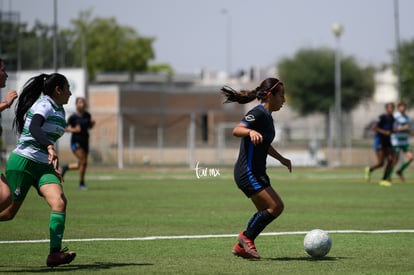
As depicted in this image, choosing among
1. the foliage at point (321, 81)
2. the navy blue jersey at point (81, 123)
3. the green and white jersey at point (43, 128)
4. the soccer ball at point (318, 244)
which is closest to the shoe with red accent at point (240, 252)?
the soccer ball at point (318, 244)

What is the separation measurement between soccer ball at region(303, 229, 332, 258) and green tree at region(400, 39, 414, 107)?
71382 mm

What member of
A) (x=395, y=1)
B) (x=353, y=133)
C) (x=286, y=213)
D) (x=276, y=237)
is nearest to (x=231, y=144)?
(x=353, y=133)

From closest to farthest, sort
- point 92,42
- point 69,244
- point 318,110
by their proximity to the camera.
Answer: point 69,244
point 318,110
point 92,42

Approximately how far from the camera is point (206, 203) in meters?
21.0

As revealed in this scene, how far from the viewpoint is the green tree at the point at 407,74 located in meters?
83.4

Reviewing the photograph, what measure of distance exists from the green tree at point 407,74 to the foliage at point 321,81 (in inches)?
212

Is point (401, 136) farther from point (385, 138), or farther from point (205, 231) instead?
point (205, 231)

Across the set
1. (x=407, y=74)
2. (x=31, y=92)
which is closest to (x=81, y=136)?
(x=31, y=92)

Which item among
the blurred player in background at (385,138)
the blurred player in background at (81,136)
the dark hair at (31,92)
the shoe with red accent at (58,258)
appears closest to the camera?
the shoe with red accent at (58,258)

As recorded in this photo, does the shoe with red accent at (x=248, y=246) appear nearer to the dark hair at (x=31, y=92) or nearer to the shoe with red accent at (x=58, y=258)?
the shoe with red accent at (x=58, y=258)

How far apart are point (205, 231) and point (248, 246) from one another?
11.5ft

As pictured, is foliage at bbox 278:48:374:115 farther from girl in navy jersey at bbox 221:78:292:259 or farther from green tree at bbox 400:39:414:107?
girl in navy jersey at bbox 221:78:292:259

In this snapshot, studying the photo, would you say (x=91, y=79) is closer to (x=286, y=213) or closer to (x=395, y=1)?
(x=395, y=1)

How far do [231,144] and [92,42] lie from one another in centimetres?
5204
